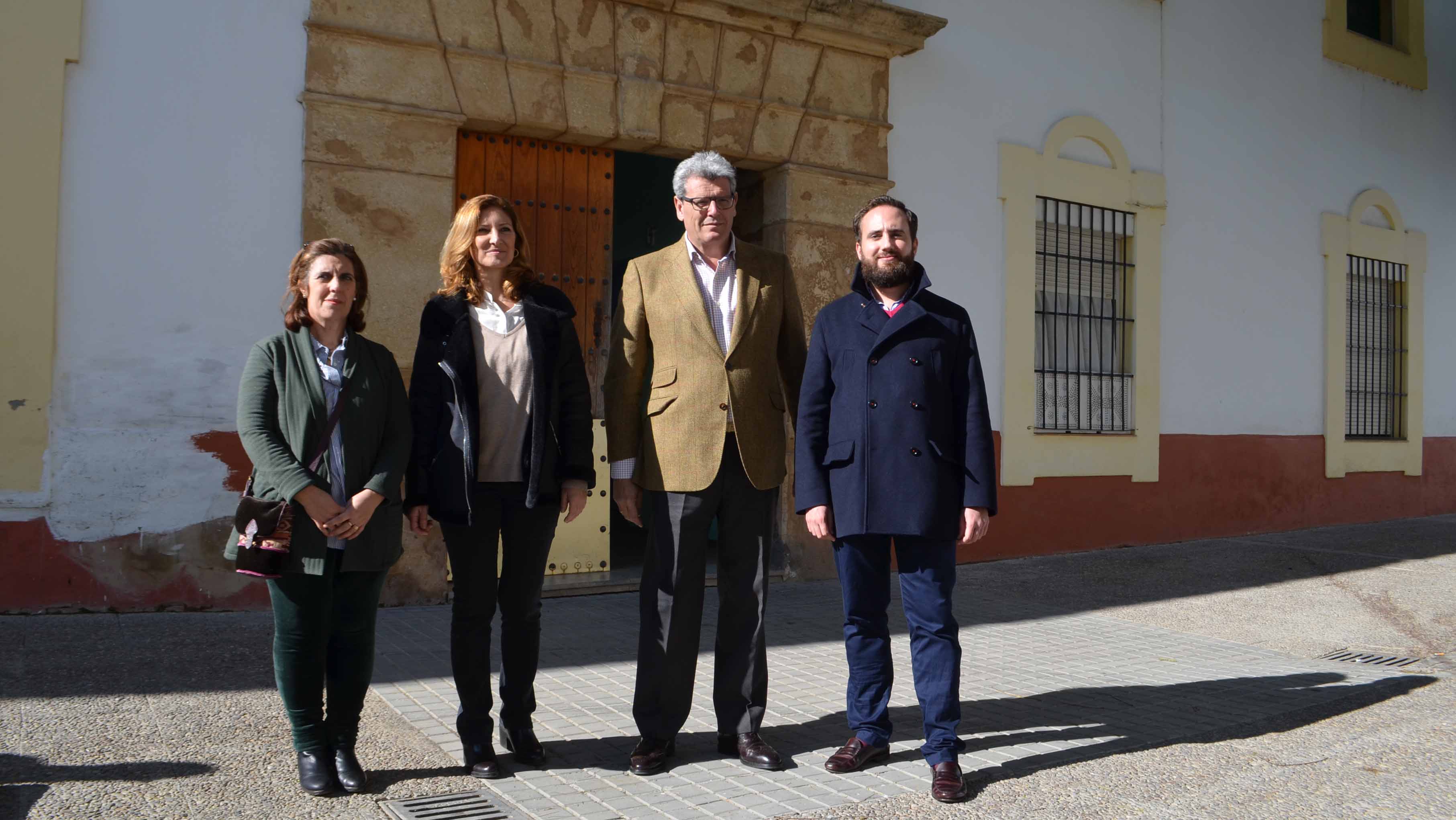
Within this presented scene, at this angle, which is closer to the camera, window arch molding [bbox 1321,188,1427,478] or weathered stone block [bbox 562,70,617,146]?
weathered stone block [bbox 562,70,617,146]

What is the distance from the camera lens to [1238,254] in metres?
10.6

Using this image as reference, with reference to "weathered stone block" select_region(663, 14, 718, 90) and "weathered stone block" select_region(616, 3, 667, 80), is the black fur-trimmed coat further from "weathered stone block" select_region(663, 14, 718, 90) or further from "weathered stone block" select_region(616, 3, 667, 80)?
"weathered stone block" select_region(663, 14, 718, 90)

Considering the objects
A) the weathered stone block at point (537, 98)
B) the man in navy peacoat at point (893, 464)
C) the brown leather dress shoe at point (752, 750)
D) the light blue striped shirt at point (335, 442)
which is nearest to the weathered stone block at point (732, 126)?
the weathered stone block at point (537, 98)

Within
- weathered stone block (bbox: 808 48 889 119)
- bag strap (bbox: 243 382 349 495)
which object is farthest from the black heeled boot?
weathered stone block (bbox: 808 48 889 119)

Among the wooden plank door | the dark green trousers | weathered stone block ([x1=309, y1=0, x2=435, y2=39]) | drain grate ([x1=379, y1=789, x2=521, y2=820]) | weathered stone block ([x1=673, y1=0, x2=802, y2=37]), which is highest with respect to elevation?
weathered stone block ([x1=673, y1=0, x2=802, y2=37])

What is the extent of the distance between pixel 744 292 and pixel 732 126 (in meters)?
4.02

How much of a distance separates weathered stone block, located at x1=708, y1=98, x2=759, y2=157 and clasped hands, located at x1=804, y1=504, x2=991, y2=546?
423cm

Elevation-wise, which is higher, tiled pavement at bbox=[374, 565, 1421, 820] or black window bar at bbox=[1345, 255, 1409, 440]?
black window bar at bbox=[1345, 255, 1409, 440]

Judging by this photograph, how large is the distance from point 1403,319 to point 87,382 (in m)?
12.5

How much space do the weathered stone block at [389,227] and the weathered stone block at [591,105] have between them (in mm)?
917

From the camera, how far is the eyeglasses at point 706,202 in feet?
12.4

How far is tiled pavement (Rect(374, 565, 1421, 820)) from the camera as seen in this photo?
354cm

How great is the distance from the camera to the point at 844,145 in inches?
317

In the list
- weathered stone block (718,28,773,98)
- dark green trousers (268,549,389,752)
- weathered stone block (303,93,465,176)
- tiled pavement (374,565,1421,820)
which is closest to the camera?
dark green trousers (268,549,389,752)
